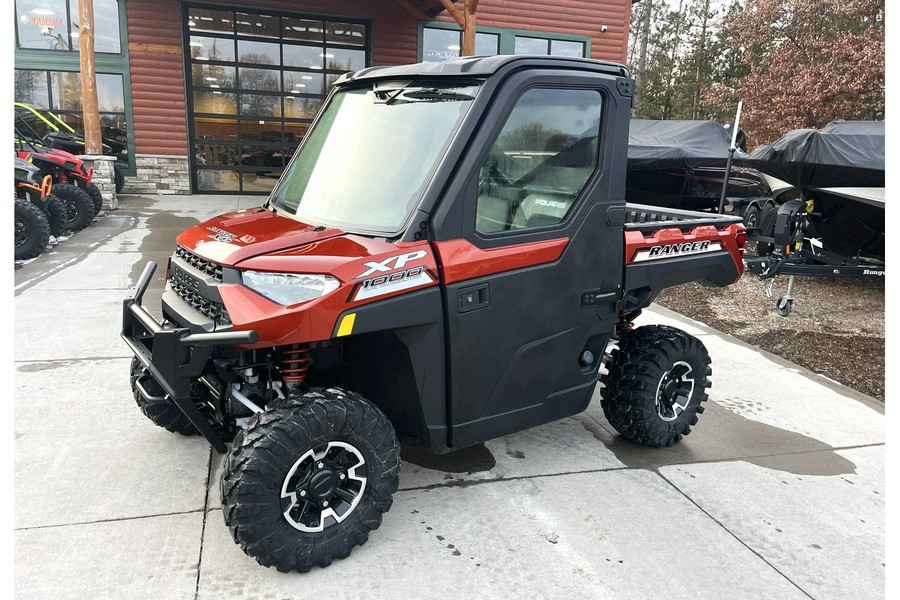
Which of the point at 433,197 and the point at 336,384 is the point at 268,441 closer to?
the point at 336,384

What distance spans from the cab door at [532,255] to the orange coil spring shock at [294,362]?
67 centimetres

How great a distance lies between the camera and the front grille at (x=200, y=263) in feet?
9.48

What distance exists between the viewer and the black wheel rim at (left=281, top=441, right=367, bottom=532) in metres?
2.83

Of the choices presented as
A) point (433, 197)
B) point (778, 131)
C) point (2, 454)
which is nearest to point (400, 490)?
point (433, 197)

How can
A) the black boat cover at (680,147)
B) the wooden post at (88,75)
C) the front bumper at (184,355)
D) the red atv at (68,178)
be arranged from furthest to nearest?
the wooden post at (88,75), the black boat cover at (680,147), the red atv at (68,178), the front bumper at (184,355)

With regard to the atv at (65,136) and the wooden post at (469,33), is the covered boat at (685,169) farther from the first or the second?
the atv at (65,136)

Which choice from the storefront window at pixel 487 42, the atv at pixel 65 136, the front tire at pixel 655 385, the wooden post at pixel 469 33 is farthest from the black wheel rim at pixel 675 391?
the storefront window at pixel 487 42

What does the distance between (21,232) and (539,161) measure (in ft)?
27.3

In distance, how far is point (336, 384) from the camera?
138 inches

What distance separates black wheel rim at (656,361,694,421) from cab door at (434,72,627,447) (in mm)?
740

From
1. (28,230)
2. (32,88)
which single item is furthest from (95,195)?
(32,88)

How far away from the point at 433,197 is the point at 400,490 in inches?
65.0

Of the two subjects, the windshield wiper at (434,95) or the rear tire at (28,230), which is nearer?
the windshield wiper at (434,95)

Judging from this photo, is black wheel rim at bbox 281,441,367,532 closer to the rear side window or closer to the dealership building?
the rear side window
